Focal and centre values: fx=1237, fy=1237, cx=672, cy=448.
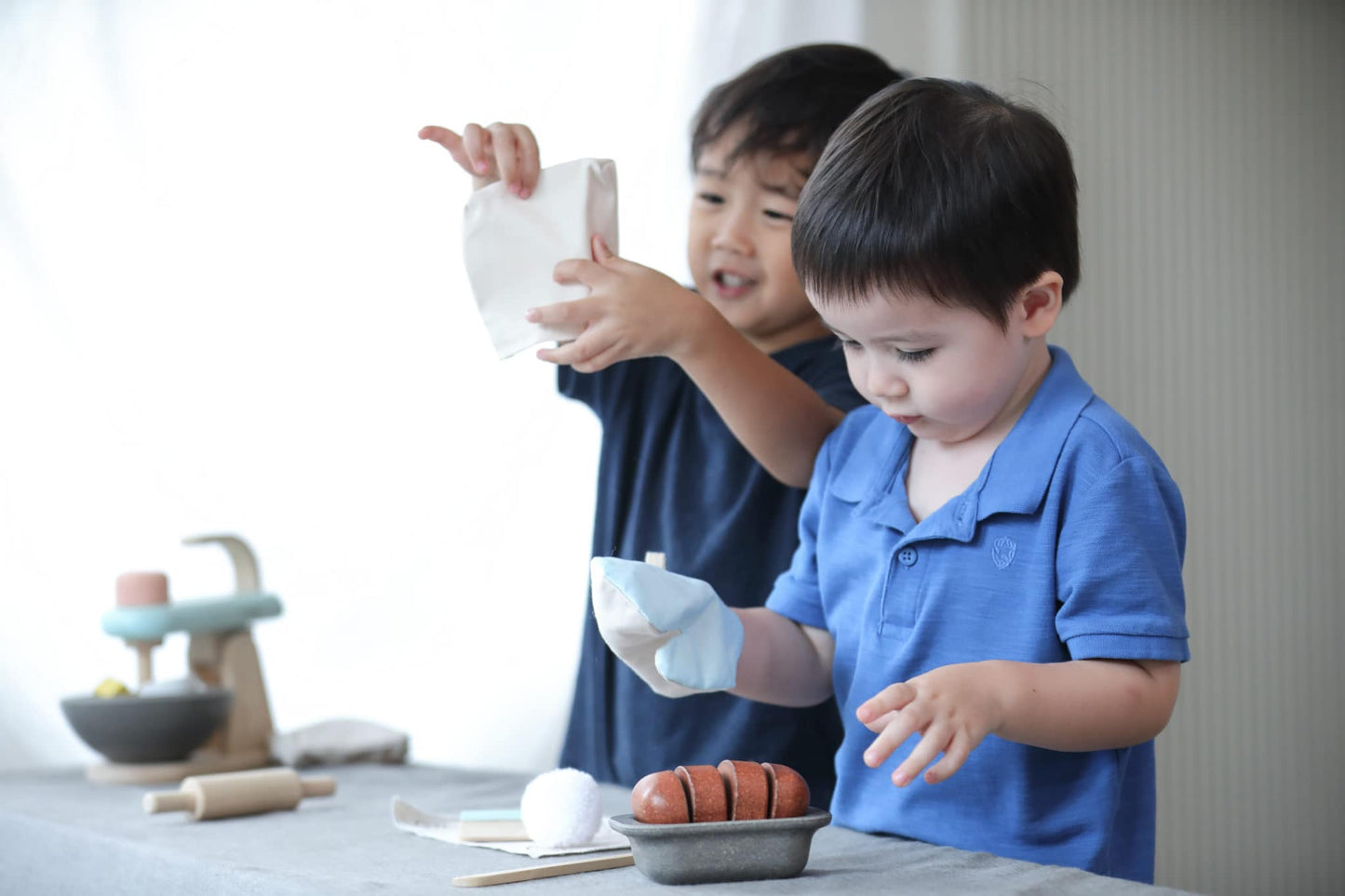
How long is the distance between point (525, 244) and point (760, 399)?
8.8 inches

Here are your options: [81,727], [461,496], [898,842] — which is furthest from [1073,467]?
[461,496]

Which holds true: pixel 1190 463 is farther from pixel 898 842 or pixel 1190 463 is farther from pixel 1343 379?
pixel 898 842

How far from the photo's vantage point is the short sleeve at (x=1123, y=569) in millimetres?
713

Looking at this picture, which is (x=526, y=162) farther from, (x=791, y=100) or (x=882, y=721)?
(x=882, y=721)

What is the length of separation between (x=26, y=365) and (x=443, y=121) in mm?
647

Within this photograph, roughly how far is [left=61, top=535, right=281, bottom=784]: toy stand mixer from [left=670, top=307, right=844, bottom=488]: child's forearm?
622mm

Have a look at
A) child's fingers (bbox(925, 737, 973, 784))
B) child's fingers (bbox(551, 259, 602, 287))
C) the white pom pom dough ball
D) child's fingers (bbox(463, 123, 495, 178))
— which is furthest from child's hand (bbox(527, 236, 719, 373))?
child's fingers (bbox(925, 737, 973, 784))

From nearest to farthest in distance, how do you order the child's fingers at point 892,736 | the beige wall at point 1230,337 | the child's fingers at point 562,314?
the child's fingers at point 892,736 < the child's fingers at point 562,314 < the beige wall at point 1230,337

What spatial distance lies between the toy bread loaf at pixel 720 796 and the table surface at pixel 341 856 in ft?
0.11

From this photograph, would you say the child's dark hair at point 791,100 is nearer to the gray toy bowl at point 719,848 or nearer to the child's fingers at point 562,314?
the child's fingers at point 562,314

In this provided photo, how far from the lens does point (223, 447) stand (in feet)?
5.73

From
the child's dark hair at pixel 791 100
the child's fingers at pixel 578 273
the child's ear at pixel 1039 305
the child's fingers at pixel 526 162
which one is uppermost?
the child's dark hair at pixel 791 100

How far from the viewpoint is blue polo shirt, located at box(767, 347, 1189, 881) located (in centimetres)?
73

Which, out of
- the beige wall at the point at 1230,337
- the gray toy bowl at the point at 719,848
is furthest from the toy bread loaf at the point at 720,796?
the beige wall at the point at 1230,337
